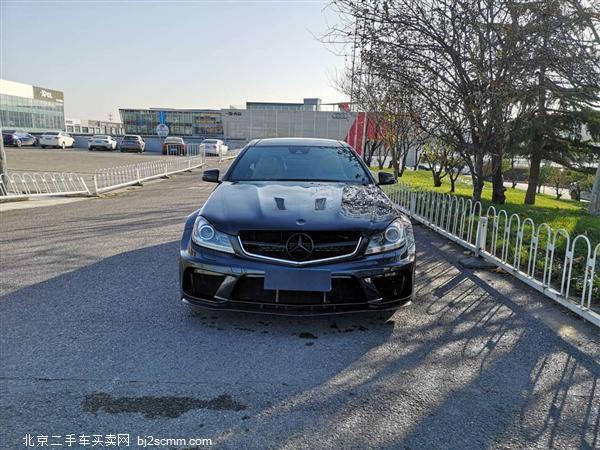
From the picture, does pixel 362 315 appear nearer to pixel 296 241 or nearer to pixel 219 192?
pixel 296 241

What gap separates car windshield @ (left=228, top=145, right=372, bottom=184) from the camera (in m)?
4.57

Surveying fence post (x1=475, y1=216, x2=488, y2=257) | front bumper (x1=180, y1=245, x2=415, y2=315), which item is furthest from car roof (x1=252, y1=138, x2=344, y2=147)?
front bumper (x1=180, y1=245, x2=415, y2=315)

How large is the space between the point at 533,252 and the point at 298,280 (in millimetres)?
3227

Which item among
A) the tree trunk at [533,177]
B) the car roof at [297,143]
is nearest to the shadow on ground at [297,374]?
the car roof at [297,143]

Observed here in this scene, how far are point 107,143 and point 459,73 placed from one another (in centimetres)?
3618

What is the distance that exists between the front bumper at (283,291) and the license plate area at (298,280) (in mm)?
45

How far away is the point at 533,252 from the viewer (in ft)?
16.0

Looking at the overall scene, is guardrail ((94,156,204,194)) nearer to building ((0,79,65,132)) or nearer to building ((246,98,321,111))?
building ((0,79,65,132))

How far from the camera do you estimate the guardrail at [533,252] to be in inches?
152

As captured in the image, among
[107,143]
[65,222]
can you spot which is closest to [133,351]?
[65,222]

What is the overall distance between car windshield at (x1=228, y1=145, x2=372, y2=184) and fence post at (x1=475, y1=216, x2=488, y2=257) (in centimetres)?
174

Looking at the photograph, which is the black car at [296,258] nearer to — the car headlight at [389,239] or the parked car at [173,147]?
the car headlight at [389,239]

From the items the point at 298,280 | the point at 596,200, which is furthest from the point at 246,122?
the point at 298,280

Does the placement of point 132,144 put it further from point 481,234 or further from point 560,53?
point 481,234
